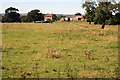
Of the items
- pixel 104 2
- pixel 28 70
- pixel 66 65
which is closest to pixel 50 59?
pixel 66 65

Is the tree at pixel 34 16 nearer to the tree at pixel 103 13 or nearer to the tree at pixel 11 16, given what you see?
the tree at pixel 11 16

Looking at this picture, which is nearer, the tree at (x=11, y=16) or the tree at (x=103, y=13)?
the tree at (x=103, y=13)

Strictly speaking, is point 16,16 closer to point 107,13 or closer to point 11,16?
point 11,16

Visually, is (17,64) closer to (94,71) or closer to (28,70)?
(28,70)

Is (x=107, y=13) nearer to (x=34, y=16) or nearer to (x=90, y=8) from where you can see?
(x=90, y=8)

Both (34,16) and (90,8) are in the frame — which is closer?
(90,8)

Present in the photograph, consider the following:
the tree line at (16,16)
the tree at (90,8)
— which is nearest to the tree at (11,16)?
the tree line at (16,16)

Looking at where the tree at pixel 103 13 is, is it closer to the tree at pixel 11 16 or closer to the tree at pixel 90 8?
the tree at pixel 90 8

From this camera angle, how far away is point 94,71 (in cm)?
896

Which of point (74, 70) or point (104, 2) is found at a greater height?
point (104, 2)

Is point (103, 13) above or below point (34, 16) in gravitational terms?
below

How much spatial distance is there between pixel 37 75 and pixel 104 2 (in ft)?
137

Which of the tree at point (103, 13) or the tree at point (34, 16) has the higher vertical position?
the tree at point (34, 16)

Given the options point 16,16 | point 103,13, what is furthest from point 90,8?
point 16,16
